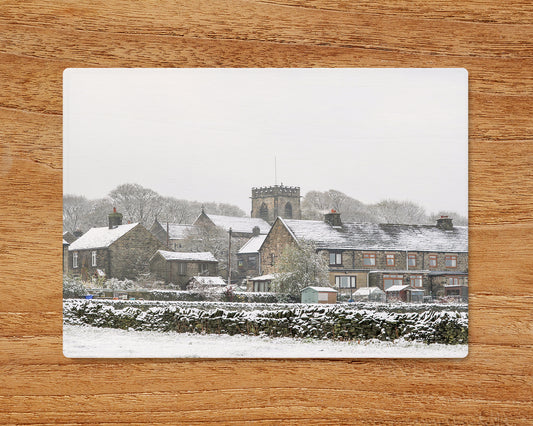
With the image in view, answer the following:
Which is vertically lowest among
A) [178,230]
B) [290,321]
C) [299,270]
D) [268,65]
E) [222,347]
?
[222,347]

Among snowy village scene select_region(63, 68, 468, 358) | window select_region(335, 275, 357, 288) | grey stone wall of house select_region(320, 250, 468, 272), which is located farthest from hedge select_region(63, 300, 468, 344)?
grey stone wall of house select_region(320, 250, 468, 272)

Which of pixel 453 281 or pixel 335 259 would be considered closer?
pixel 453 281

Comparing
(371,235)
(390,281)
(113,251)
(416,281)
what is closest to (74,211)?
(113,251)

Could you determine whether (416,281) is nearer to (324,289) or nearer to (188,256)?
(324,289)

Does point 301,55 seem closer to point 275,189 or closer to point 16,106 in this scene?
point 275,189

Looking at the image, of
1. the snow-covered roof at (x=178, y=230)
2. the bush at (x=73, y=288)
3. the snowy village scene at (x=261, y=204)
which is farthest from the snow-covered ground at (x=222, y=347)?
the snow-covered roof at (x=178, y=230)

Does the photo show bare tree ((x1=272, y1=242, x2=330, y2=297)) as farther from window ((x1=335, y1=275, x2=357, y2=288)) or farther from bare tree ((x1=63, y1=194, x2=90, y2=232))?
bare tree ((x1=63, y1=194, x2=90, y2=232))
